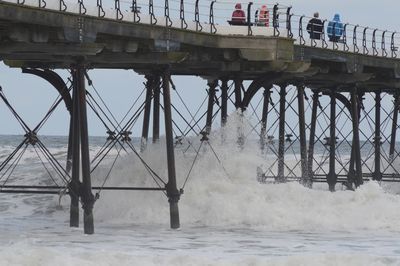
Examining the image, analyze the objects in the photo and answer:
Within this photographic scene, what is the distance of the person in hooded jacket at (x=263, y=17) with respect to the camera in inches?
1252

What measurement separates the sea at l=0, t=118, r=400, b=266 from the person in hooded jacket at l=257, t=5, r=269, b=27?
2894 millimetres

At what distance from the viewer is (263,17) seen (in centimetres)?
3247

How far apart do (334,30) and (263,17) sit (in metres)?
3.72

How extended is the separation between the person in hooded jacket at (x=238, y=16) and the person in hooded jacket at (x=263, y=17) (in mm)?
461

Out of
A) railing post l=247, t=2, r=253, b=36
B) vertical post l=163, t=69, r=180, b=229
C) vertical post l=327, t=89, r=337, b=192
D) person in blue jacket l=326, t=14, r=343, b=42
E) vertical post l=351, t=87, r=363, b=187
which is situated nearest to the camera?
vertical post l=163, t=69, r=180, b=229

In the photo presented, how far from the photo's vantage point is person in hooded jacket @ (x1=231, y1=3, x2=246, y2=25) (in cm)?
3142

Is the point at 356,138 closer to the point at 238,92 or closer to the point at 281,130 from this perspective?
the point at 281,130

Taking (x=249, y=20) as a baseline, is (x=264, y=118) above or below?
below

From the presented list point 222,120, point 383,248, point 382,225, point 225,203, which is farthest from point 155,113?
point 383,248

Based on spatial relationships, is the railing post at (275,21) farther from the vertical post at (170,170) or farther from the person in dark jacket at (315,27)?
the vertical post at (170,170)

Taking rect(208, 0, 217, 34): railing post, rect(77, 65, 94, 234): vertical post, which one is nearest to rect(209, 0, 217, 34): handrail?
rect(208, 0, 217, 34): railing post

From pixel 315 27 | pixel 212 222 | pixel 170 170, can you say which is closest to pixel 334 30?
pixel 315 27

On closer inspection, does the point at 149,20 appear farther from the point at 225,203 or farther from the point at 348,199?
the point at 348,199

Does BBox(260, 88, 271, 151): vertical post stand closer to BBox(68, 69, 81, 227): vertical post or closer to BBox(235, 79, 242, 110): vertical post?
BBox(235, 79, 242, 110): vertical post
